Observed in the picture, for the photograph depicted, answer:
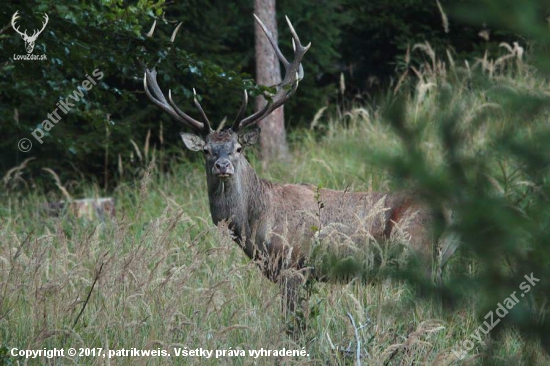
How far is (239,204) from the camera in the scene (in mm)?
6566

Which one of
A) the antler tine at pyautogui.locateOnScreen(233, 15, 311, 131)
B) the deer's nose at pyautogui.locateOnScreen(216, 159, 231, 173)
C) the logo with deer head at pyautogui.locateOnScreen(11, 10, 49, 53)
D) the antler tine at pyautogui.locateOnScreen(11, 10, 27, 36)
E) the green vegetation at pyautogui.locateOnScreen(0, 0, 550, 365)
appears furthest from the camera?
the antler tine at pyautogui.locateOnScreen(233, 15, 311, 131)

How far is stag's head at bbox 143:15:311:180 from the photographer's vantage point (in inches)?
252

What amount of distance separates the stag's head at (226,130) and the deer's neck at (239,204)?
0.08 meters

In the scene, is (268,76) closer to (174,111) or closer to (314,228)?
(174,111)

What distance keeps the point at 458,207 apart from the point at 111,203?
7664mm

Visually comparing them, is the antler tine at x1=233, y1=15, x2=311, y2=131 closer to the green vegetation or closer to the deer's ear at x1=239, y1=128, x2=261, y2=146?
the deer's ear at x1=239, y1=128, x2=261, y2=146

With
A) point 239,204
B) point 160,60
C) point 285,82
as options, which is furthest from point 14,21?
point 285,82

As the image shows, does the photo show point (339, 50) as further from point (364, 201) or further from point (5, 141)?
point (364, 201)

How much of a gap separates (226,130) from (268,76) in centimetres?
342

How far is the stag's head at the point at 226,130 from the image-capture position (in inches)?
252

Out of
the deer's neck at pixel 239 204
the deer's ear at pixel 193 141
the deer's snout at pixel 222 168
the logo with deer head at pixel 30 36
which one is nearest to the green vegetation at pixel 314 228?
the logo with deer head at pixel 30 36

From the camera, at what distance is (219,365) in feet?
13.2

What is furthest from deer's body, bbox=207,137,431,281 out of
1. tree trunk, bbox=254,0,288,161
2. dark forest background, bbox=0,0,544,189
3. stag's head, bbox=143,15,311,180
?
tree trunk, bbox=254,0,288,161

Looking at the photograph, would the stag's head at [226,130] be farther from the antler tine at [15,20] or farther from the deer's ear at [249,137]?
the antler tine at [15,20]
